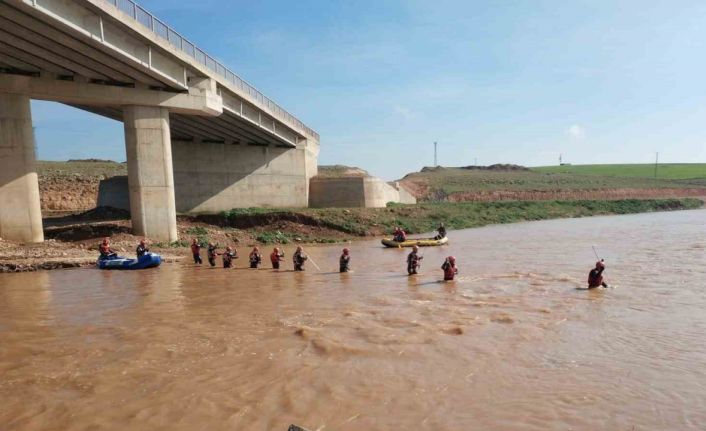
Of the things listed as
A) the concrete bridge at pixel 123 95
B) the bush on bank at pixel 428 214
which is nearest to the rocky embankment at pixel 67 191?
the concrete bridge at pixel 123 95

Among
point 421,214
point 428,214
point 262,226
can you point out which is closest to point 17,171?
point 262,226

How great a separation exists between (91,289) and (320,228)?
70.8 feet

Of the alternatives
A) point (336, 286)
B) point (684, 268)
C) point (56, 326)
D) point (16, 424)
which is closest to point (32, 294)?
point (56, 326)

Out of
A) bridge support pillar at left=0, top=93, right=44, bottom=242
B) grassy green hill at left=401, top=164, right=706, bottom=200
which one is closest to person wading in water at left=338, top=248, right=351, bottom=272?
bridge support pillar at left=0, top=93, right=44, bottom=242

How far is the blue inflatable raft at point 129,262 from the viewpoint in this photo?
2112cm

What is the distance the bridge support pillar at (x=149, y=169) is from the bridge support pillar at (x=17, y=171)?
450 centimetres

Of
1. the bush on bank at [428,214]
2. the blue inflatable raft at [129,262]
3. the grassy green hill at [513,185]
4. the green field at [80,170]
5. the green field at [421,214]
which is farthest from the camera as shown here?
the grassy green hill at [513,185]

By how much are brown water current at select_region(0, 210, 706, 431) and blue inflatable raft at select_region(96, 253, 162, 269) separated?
11.6 feet

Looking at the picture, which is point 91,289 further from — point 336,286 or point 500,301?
point 500,301

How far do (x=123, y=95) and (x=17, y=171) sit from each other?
621cm

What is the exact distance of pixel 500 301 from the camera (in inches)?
527

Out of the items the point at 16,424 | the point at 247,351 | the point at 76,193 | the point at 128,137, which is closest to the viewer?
the point at 16,424

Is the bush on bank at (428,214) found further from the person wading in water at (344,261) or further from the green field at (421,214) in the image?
the person wading in water at (344,261)

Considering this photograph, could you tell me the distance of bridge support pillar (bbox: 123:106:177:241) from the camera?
26344 mm
